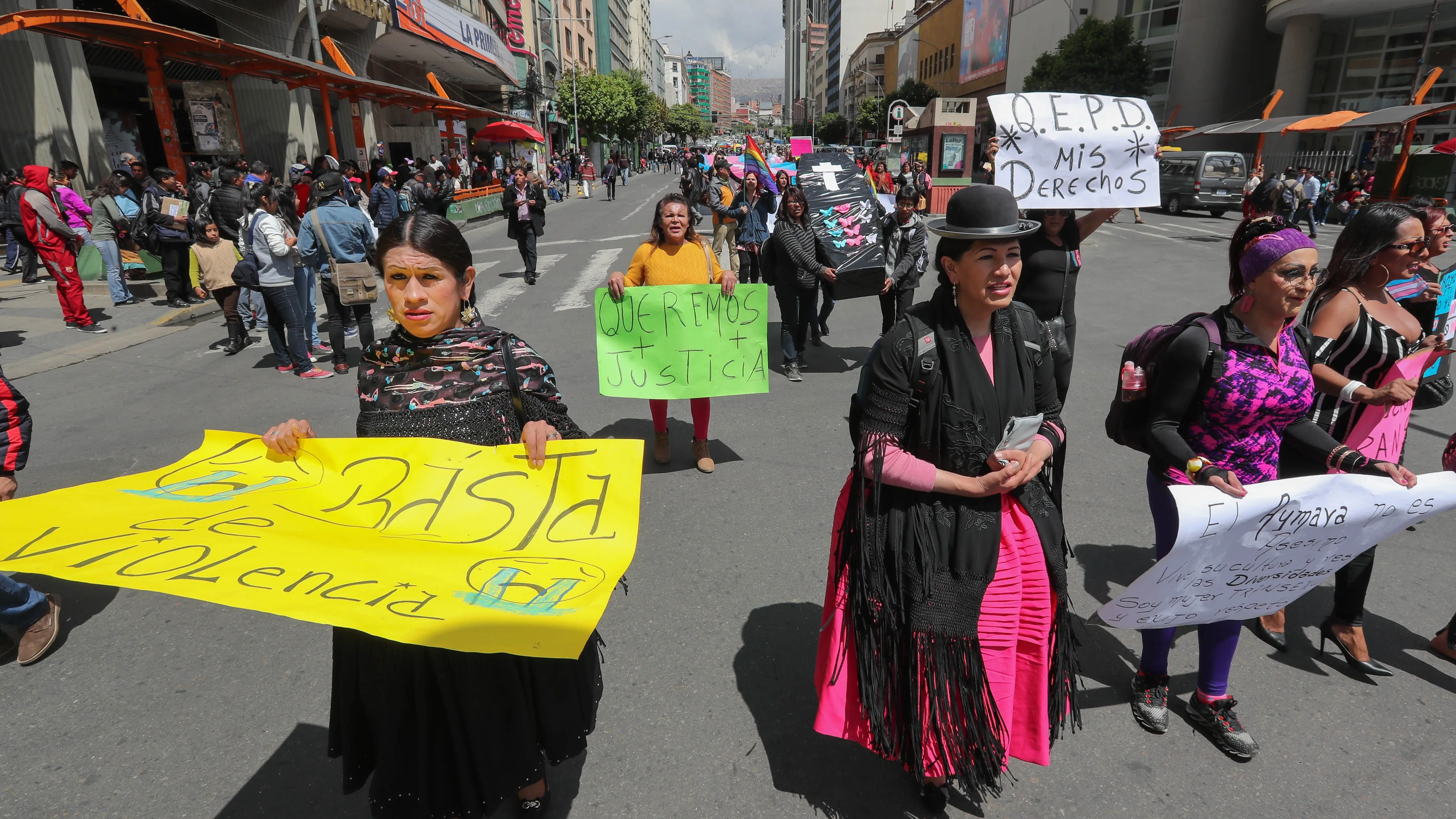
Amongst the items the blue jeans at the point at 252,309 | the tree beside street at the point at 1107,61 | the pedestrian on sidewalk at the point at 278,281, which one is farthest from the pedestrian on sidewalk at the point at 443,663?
the tree beside street at the point at 1107,61

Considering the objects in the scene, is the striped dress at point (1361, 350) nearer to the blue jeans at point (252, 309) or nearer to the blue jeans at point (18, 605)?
the blue jeans at point (18, 605)

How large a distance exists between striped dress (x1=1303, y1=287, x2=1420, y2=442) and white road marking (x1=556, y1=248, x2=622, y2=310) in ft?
22.6

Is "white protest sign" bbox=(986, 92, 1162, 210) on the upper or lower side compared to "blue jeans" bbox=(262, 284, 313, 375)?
upper

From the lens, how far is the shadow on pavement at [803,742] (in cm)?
240

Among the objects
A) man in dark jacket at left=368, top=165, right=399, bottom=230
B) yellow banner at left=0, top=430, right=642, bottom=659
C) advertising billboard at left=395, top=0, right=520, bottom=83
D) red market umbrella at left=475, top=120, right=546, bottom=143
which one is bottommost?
yellow banner at left=0, top=430, right=642, bottom=659

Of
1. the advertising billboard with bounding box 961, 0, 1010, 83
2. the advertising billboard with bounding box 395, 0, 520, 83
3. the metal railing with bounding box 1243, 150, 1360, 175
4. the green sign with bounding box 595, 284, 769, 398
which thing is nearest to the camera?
the green sign with bounding box 595, 284, 769, 398

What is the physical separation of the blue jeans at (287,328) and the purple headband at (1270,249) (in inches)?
291

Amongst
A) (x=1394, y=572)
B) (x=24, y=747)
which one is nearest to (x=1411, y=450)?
(x=1394, y=572)

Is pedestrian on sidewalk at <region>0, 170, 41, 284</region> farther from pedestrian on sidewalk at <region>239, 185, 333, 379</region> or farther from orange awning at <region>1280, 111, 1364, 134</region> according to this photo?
orange awning at <region>1280, 111, 1364, 134</region>

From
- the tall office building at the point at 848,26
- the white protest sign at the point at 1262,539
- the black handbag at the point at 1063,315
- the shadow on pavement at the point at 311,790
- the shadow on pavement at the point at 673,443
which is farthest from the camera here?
the tall office building at the point at 848,26

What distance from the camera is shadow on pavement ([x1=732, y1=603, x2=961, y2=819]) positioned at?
7.88ft

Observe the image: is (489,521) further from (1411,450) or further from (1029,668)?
(1411,450)

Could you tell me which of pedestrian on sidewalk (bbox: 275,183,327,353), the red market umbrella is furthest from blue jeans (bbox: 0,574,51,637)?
the red market umbrella

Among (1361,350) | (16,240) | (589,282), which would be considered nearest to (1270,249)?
(1361,350)
